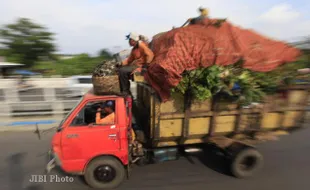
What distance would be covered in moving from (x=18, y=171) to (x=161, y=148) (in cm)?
287

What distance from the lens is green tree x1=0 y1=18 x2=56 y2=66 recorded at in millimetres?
22156

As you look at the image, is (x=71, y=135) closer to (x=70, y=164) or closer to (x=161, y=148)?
(x=70, y=164)

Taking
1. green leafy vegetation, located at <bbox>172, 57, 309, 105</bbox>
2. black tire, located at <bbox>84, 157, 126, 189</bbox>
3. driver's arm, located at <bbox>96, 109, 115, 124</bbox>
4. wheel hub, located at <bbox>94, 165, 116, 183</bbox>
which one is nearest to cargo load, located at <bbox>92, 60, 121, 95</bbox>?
driver's arm, located at <bbox>96, 109, 115, 124</bbox>

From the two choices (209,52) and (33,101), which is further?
(33,101)

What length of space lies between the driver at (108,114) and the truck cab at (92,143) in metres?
0.05

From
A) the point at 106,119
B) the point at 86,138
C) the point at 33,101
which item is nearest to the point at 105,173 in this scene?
the point at 86,138

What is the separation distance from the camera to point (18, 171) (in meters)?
4.48

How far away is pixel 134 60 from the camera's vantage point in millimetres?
4043

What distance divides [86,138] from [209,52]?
7.48ft

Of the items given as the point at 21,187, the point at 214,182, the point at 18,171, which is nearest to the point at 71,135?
the point at 21,187

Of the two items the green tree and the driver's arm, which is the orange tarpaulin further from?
the green tree

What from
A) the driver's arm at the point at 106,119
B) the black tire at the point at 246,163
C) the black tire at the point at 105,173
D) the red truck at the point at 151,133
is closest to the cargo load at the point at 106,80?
the red truck at the point at 151,133

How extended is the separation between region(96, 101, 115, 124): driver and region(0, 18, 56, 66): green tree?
22418mm

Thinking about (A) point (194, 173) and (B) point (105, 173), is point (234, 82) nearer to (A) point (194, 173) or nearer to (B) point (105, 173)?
(A) point (194, 173)
